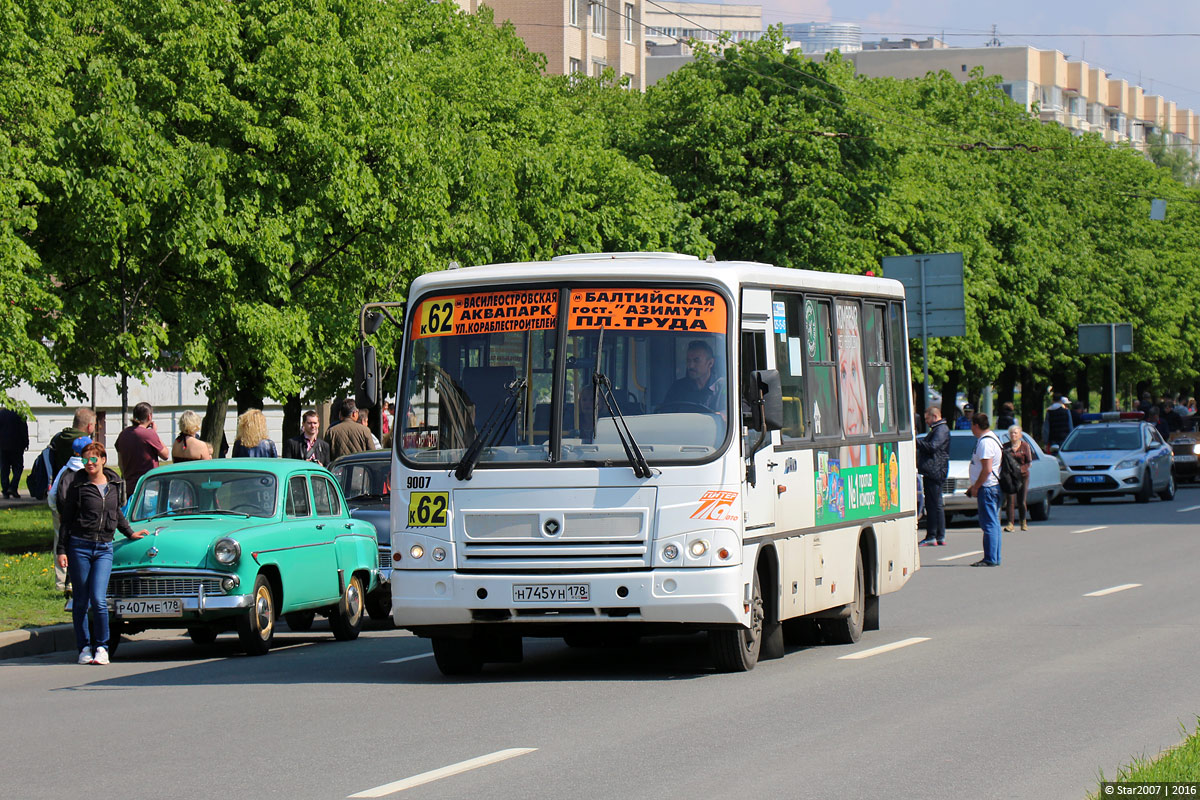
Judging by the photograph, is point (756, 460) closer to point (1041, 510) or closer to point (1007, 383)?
point (1041, 510)

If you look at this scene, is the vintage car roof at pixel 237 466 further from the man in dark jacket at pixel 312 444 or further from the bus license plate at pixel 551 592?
the bus license plate at pixel 551 592

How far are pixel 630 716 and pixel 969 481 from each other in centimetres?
1995

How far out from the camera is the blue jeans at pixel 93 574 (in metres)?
14.2

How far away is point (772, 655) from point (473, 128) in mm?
24852

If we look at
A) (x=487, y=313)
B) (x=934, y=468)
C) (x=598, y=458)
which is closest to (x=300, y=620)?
(x=487, y=313)

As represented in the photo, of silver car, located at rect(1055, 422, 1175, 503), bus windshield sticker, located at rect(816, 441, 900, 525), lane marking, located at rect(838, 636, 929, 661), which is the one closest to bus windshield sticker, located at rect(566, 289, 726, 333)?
bus windshield sticker, located at rect(816, 441, 900, 525)

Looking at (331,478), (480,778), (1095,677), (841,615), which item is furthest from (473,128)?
(480,778)

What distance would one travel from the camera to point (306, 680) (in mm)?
12648

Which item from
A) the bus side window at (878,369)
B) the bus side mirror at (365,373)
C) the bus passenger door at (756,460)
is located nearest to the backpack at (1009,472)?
the bus side window at (878,369)

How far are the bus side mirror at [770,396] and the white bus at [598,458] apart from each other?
0.02 metres

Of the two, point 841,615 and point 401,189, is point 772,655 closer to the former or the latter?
point 841,615

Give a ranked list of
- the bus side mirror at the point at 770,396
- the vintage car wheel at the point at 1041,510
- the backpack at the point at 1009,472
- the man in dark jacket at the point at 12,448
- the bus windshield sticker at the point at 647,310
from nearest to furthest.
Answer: the bus side mirror at the point at 770,396
the bus windshield sticker at the point at 647,310
the backpack at the point at 1009,472
the vintage car wheel at the point at 1041,510
the man in dark jacket at the point at 12,448

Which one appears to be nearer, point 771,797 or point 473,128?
point 771,797

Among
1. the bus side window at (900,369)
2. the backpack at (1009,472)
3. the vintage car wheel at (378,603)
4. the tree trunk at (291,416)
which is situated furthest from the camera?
the tree trunk at (291,416)
